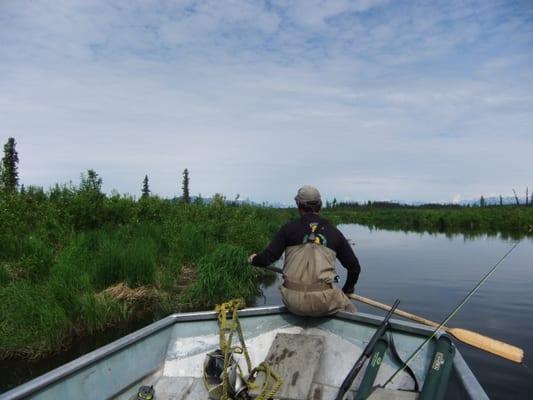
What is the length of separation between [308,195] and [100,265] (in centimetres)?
758

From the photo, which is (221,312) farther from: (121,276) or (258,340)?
(121,276)

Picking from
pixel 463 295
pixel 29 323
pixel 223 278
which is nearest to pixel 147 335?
pixel 29 323

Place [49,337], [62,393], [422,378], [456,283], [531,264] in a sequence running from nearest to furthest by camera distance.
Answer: [62,393] < [422,378] < [49,337] < [456,283] < [531,264]

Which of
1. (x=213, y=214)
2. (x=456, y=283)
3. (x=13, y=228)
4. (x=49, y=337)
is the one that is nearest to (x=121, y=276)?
(x=49, y=337)

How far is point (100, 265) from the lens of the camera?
10.5 metres

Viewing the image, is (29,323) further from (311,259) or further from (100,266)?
(311,259)

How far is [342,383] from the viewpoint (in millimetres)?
4234

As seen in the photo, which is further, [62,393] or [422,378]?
[422,378]

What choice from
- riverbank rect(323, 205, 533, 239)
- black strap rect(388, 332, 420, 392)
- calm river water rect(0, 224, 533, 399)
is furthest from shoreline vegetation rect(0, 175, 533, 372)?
riverbank rect(323, 205, 533, 239)

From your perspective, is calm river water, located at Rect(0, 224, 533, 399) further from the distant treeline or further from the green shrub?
the distant treeline

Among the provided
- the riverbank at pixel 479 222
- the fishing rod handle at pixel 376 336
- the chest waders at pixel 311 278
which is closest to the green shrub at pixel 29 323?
the chest waders at pixel 311 278

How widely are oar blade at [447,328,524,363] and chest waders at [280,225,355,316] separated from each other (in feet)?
4.45

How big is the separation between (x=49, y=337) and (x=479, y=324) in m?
9.48

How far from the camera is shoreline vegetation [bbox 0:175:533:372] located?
7.84 meters
